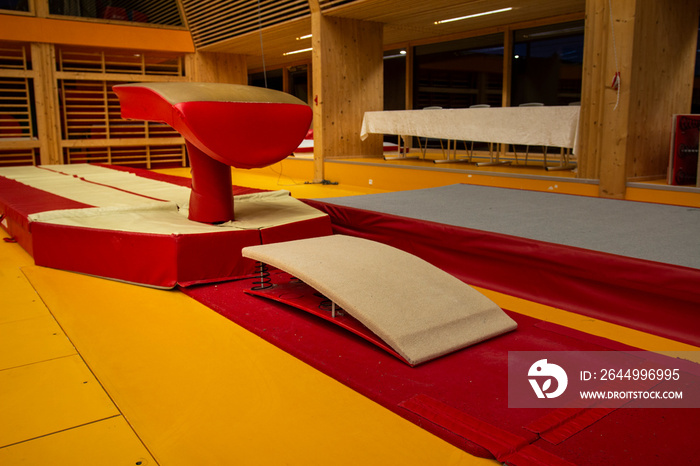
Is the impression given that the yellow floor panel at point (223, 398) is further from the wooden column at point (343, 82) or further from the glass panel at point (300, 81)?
the glass panel at point (300, 81)

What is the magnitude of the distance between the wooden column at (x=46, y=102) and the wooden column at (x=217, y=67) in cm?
236

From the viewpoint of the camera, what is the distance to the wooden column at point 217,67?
399 inches

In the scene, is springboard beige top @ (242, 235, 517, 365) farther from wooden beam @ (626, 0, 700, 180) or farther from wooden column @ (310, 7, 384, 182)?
wooden column @ (310, 7, 384, 182)

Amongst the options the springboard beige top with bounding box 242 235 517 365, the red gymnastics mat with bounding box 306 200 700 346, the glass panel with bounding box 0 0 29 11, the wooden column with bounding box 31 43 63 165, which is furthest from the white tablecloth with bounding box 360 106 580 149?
the glass panel with bounding box 0 0 29 11

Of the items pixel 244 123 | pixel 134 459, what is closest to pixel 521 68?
pixel 244 123

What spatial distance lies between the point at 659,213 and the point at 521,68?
18.4ft

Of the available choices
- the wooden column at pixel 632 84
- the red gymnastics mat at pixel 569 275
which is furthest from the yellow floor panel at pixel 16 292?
the wooden column at pixel 632 84

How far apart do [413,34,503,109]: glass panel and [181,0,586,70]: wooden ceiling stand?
25cm

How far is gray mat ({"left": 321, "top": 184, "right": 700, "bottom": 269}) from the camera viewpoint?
2449mm

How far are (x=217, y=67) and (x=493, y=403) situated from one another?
10.0 metres

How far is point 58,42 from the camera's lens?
→ 8.56 metres

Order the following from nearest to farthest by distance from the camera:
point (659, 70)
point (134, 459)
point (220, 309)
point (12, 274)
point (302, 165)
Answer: point (134, 459) → point (220, 309) → point (12, 274) → point (659, 70) → point (302, 165)

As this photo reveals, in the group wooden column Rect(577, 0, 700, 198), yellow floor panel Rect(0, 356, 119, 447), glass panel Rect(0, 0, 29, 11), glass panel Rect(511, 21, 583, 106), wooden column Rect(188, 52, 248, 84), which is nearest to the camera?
yellow floor panel Rect(0, 356, 119, 447)

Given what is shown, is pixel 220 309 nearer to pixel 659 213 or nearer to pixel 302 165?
pixel 659 213
